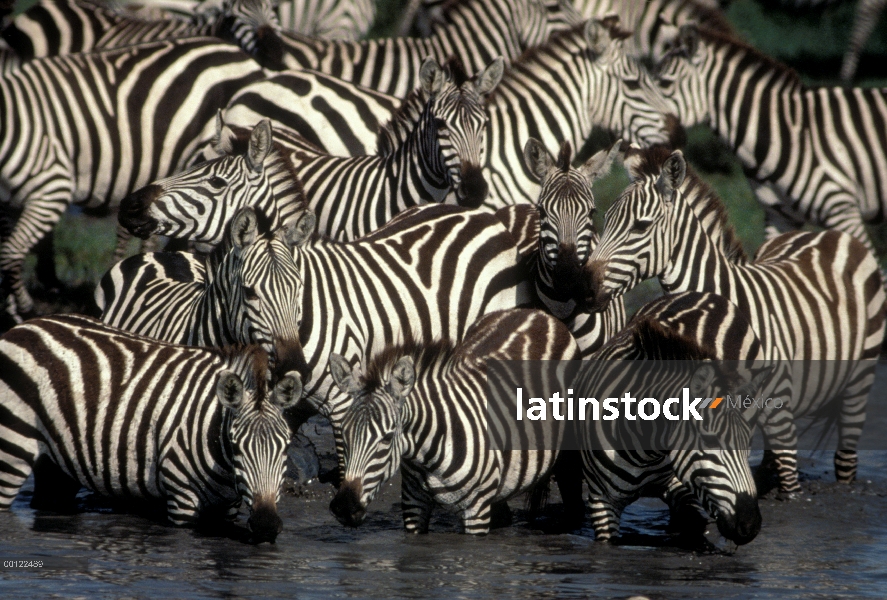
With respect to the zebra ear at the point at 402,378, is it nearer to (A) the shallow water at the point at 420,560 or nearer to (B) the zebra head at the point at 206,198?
(A) the shallow water at the point at 420,560

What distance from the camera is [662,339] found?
788 cm

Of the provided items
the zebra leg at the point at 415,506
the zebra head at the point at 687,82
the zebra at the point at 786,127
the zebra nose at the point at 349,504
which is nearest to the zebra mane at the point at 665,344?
the zebra leg at the point at 415,506

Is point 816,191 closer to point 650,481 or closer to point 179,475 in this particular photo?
point 650,481

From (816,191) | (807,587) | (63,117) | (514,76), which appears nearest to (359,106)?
(514,76)

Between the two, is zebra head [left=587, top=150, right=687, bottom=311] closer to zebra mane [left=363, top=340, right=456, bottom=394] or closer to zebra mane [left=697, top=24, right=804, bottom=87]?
zebra mane [left=363, top=340, right=456, bottom=394]

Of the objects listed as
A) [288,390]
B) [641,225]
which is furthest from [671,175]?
[288,390]

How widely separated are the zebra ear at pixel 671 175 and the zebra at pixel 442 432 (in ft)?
4.24

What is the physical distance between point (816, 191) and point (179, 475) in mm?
6120

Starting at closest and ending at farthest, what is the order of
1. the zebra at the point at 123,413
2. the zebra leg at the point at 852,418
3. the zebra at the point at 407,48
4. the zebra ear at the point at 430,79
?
the zebra at the point at 123,413 → the zebra leg at the point at 852,418 → the zebra ear at the point at 430,79 → the zebra at the point at 407,48

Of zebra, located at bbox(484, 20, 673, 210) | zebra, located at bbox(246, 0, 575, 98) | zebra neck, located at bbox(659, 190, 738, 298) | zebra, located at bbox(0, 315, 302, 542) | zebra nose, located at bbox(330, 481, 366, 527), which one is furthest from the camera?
zebra, located at bbox(246, 0, 575, 98)

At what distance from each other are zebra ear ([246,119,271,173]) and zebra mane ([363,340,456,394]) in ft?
6.95

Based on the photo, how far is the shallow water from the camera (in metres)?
7.17

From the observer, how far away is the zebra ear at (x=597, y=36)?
11.3 metres

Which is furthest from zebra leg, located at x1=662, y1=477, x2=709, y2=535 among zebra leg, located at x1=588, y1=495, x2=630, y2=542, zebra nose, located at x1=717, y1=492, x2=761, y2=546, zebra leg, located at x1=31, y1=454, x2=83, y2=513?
zebra leg, located at x1=31, y1=454, x2=83, y2=513
